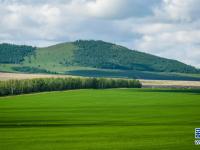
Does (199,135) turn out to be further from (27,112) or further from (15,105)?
(15,105)

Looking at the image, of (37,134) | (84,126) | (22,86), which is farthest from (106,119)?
(22,86)

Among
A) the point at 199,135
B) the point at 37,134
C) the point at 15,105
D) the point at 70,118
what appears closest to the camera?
the point at 199,135

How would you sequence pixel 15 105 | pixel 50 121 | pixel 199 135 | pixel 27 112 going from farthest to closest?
1. pixel 15 105
2. pixel 27 112
3. pixel 50 121
4. pixel 199 135

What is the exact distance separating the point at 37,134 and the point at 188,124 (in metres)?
22.3

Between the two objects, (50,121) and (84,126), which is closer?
(84,126)

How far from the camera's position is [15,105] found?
5207 inches

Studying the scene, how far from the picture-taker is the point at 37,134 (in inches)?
2832

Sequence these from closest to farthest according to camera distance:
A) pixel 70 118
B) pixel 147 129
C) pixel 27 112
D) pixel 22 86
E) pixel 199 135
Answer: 1. pixel 199 135
2. pixel 147 129
3. pixel 70 118
4. pixel 27 112
5. pixel 22 86

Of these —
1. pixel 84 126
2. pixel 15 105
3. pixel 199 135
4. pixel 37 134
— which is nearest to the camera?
pixel 199 135

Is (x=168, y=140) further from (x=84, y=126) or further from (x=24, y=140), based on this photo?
(x=84, y=126)

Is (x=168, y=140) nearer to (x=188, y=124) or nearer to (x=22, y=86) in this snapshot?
(x=188, y=124)

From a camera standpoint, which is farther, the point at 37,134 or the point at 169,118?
the point at 169,118

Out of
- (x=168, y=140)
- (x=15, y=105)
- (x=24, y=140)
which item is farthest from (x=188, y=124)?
(x=15, y=105)

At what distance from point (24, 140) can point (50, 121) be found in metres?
28.3
